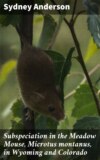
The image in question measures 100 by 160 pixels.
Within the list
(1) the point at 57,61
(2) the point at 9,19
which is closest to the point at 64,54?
(1) the point at 57,61

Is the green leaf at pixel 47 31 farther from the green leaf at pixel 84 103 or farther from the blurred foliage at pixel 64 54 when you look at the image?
the green leaf at pixel 84 103

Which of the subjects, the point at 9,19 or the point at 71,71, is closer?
the point at 9,19

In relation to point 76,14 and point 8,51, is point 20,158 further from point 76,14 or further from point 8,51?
point 76,14

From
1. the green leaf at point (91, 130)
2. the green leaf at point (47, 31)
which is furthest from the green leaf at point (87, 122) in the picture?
the green leaf at point (47, 31)

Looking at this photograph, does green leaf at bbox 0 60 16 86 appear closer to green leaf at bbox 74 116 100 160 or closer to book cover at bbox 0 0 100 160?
book cover at bbox 0 0 100 160

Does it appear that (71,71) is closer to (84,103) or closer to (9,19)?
(84,103)
